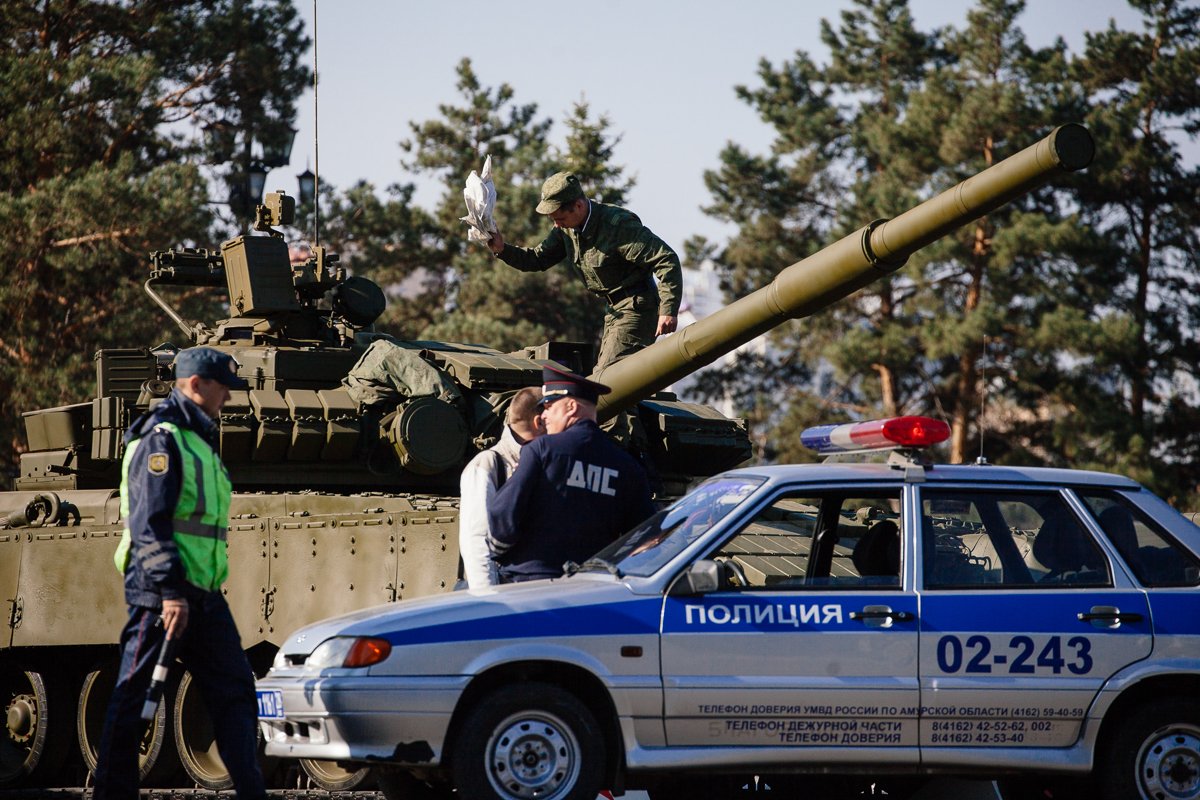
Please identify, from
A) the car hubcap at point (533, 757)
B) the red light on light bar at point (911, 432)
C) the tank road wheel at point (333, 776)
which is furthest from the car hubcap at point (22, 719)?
the red light on light bar at point (911, 432)

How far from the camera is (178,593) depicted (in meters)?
6.89

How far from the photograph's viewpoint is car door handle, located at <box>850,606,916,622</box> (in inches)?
273

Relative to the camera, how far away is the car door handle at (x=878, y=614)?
6941mm

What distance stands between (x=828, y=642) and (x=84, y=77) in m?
26.8

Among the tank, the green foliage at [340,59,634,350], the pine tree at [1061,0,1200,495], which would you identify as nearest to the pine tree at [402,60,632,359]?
Result: the green foliage at [340,59,634,350]

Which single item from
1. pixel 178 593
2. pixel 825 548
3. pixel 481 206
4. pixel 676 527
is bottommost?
pixel 178 593

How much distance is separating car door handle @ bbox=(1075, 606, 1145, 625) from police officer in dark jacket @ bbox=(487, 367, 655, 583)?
6.74 ft

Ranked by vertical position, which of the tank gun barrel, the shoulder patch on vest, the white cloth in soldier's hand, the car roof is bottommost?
the car roof

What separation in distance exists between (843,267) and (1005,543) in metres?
2.35

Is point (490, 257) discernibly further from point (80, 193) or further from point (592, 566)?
point (592, 566)

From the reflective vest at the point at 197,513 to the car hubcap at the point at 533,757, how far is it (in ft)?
4.44

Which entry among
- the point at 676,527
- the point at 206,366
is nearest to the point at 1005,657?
the point at 676,527

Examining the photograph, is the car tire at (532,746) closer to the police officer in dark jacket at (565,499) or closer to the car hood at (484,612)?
the car hood at (484,612)

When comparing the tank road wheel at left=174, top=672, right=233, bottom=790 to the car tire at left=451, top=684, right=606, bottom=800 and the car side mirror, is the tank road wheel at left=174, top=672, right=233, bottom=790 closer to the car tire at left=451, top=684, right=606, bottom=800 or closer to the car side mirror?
the car tire at left=451, top=684, right=606, bottom=800
